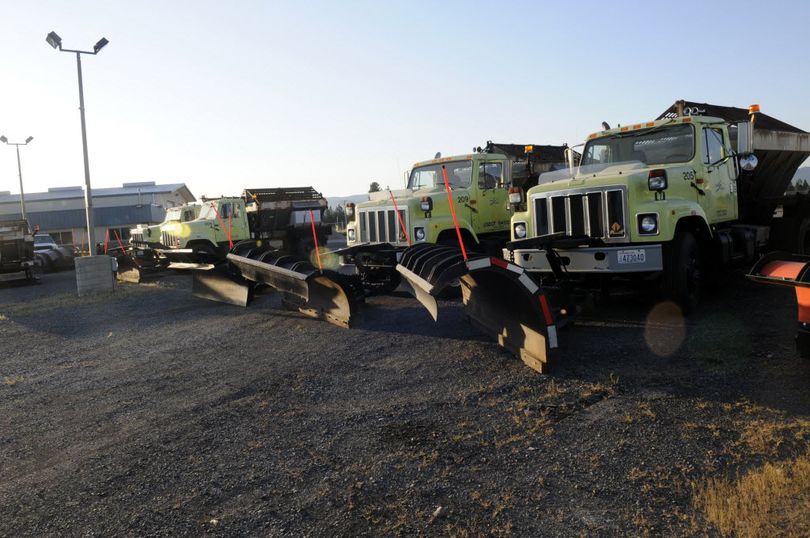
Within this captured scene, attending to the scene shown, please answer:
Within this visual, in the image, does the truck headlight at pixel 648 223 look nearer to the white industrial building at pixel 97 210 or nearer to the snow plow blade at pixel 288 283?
the snow plow blade at pixel 288 283

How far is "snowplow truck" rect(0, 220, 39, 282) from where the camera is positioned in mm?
18625

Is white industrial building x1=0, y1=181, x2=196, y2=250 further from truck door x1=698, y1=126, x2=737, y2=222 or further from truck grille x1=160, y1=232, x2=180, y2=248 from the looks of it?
truck door x1=698, y1=126, x2=737, y2=222

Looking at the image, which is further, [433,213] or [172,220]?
[172,220]

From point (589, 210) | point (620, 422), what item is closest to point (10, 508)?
point (620, 422)

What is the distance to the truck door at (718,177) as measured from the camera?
8180 mm

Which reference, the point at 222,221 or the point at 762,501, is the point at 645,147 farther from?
the point at 222,221

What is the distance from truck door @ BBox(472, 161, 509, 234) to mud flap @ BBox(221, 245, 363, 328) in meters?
2.67

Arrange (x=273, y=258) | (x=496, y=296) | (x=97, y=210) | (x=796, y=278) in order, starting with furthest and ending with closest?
(x=97, y=210) < (x=273, y=258) < (x=496, y=296) < (x=796, y=278)

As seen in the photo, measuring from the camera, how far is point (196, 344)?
8102 mm

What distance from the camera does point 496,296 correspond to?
6.47 meters

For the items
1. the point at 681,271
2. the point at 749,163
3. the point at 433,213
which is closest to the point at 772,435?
the point at 681,271

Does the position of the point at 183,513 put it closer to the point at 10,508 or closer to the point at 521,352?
the point at 10,508

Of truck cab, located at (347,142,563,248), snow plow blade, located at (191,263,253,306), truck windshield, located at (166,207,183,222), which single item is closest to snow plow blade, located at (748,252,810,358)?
truck cab, located at (347,142,563,248)

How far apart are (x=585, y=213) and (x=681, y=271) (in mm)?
1327
